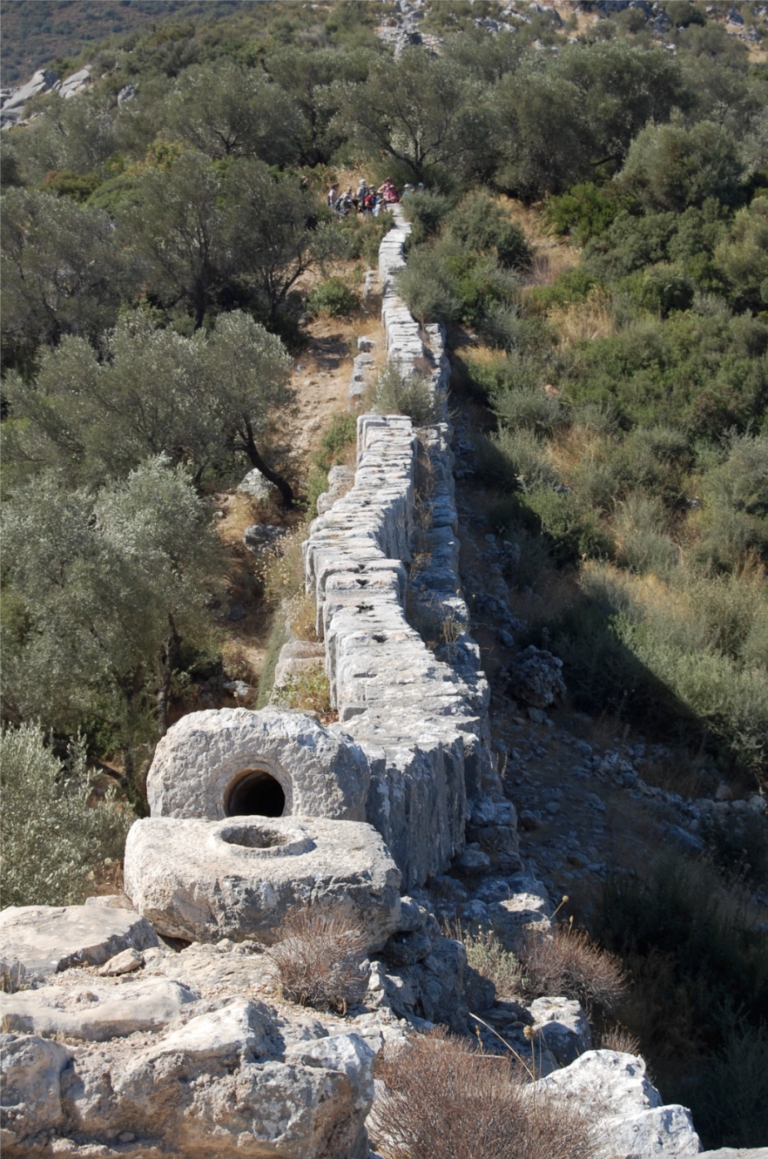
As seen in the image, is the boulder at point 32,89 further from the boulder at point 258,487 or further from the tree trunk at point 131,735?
the tree trunk at point 131,735

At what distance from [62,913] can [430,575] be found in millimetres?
5734

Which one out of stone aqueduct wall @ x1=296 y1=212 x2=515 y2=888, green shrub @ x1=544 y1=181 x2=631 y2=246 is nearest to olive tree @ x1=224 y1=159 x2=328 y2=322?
green shrub @ x1=544 y1=181 x2=631 y2=246

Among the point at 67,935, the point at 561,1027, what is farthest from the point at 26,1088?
the point at 561,1027

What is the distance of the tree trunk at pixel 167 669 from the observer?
945cm

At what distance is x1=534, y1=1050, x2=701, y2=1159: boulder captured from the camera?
8.30ft

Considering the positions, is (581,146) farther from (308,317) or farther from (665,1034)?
(665,1034)

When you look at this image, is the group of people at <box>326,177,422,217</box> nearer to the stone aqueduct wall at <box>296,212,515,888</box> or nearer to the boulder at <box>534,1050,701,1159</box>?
the stone aqueduct wall at <box>296,212,515,888</box>

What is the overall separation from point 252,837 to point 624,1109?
1404mm

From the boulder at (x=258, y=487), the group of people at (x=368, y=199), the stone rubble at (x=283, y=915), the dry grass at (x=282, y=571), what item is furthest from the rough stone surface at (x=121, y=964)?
the group of people at (x=368, y=199)

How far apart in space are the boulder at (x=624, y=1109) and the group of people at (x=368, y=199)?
20086 millimetres

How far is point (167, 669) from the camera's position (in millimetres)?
9609

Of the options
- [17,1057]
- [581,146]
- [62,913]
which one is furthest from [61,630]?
[581,146]

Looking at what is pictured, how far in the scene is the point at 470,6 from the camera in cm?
5406

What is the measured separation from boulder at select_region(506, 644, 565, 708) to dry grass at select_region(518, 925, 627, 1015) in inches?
166
